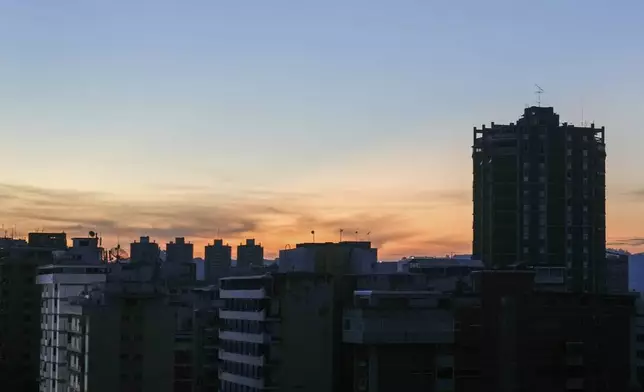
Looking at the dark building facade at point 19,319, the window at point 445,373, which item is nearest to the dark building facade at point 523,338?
the window at point 445,373

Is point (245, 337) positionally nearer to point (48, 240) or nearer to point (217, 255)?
point (48, 240)

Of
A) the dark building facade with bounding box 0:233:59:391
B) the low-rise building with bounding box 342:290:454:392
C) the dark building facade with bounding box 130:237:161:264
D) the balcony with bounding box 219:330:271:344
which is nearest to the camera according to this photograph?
the low-rise building with bounding box 342:290:454:392

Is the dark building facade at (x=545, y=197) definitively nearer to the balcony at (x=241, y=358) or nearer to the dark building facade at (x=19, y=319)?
the balcony at (x=241, y=358)

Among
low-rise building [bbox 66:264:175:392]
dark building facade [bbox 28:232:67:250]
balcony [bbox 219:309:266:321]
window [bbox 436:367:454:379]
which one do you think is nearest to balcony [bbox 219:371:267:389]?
balcony [bbox 219:309:266:321]

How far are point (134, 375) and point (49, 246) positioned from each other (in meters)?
59.3

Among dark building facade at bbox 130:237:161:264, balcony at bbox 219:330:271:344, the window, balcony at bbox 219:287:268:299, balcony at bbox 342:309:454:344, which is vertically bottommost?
the window

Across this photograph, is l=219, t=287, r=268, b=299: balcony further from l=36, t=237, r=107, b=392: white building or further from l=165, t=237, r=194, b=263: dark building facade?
l=165, t=237, r=194, b=263: dark building facade

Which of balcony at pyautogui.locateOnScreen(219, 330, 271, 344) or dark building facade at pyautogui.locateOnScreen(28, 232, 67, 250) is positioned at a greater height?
dark building facade at pyautogui.locateOnScreen(28, 232, 67, 250)

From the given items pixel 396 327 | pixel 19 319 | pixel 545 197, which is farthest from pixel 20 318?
pixel 396 327

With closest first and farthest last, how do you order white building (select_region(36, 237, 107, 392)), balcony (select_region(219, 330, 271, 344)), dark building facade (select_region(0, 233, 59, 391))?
balcony (select_region(219, 330, 271, 344))
white building (select_region(36, 237, 107, 392))
dark building facade (select_region(0, 233, 59, 391))

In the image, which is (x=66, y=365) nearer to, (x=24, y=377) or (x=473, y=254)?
(x=24, y=377)

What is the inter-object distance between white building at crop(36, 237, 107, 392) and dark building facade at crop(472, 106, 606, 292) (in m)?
40.8

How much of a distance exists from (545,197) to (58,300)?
5023cm

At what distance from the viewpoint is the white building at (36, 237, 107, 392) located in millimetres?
95688
